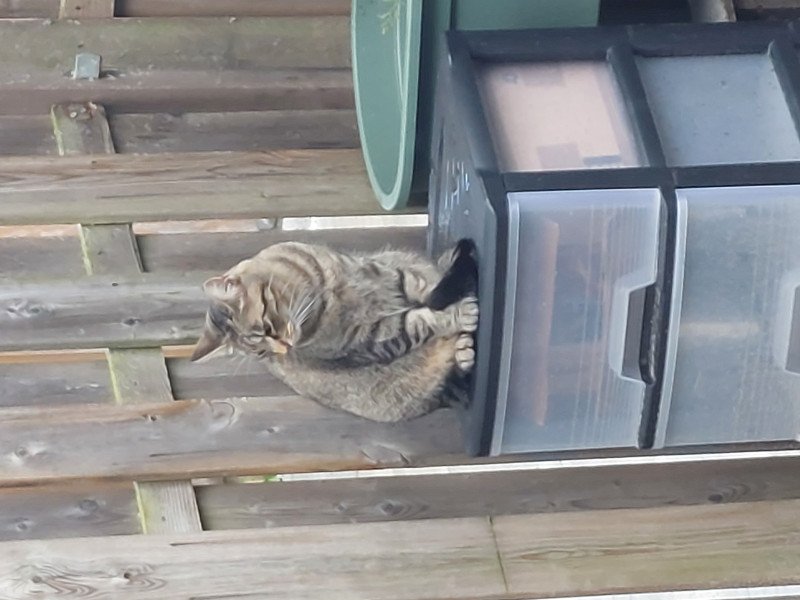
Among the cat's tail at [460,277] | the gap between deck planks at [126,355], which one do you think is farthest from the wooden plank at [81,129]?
the cat's tail at [460,277]

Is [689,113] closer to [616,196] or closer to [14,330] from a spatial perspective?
[616,196]

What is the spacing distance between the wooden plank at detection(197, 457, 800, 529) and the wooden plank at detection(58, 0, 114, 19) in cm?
126

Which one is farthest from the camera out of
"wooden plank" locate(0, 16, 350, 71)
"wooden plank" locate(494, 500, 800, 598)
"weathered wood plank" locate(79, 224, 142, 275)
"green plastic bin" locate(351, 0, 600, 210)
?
"wooden plank" locate(0, 16, 350, 71)

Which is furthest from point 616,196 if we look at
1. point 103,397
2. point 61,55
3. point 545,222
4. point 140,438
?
point 61,55

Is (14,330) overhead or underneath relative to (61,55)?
underneath

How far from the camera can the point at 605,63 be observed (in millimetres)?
1734

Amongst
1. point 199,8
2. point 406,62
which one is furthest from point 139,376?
point 199,8

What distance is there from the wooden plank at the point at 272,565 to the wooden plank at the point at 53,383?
1.43ft

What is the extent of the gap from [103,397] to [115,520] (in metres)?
0.29

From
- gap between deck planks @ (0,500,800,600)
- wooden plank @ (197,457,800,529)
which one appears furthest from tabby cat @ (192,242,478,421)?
gap between deck planks @ (0,500,800,600)

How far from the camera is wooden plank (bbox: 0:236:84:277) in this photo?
7.32 feet

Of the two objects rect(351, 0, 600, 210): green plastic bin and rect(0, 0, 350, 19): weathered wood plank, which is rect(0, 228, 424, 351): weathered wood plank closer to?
rect(351, 0, 600, 210): green plastic bin

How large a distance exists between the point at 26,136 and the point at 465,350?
1.29 metres

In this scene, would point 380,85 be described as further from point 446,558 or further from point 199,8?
point 446,558
